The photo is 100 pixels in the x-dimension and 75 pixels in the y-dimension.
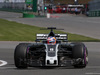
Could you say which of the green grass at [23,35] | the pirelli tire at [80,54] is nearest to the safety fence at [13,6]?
the green grass at [23,35]

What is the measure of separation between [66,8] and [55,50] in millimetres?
94332

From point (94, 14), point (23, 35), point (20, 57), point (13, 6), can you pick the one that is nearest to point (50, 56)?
point (20, 57)

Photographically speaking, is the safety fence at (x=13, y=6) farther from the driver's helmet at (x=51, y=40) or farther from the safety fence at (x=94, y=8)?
the driver's helmet at (x=51, y=40)

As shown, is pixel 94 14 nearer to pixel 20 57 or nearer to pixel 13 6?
pixel 13 6

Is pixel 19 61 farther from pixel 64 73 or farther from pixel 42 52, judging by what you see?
pixel 64 73

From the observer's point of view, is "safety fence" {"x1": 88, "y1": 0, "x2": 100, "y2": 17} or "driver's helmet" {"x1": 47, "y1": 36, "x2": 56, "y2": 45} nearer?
"driver's helmet" {"x1": 47, "y1": 36, "x2": 56, "y2": 45}

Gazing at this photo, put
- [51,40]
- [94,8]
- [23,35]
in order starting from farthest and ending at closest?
1. [94,8]
2. [23,35]
3. [51,40]

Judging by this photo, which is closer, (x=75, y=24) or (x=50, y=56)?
(x=50, y=56)

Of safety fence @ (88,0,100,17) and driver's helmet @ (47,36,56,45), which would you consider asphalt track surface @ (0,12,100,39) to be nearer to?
driver's helmet @ (47,36,56,45)

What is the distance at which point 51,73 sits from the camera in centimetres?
1024


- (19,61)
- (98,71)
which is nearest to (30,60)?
(19,61)

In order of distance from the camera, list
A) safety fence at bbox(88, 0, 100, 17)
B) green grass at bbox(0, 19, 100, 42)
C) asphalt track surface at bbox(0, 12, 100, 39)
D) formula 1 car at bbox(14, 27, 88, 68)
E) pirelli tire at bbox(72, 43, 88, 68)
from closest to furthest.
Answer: formula 1 car at bbox(14, 27, 88, 68)
pirelli tire at bbox(72, 43, 88, 68)
green grass at bbox(0, 19, 100, 42)
asphalt track surface at bbox(0, 12, 100, 39)
safety fence at bbox(88, 0, 100, 17)

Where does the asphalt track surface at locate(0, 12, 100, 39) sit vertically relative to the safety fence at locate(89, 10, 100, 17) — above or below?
above

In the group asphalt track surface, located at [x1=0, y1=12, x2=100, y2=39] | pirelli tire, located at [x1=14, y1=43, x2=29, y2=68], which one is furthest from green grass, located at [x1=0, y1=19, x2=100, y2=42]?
pirelli tire, located at [x1=14, y1=43, x2=29, y2=68]
